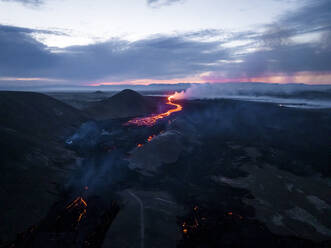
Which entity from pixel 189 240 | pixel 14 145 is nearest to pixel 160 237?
pixel 189 240

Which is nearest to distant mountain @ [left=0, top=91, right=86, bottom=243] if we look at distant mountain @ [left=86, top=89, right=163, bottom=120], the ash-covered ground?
the ash-covered ground

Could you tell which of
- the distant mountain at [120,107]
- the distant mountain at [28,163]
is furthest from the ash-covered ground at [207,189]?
the distant mountain at [120,107]

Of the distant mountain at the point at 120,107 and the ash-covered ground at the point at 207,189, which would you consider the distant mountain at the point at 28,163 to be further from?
the distant mountain at the point at 120,107

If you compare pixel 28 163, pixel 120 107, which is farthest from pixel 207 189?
pixel 120 107

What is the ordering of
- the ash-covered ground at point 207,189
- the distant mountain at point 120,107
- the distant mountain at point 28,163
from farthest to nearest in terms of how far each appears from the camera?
1. the distant mountain at point 120,107
2. the distant mountain at point 28,163
3. the ash-covered ground at point 207,189

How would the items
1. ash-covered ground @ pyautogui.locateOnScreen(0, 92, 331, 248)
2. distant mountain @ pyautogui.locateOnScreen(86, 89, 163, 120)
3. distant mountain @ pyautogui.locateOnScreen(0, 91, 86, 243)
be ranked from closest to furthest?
ash-covered ground @ pyautogui.locateOnScreen(0, 92, 331, 248) → distant mountain @ pyautogui.locateOnScreen(0, 91, 86, 243) → distant mountain @ pyautogui.locateOnScreen(86, 89, 163, 120)

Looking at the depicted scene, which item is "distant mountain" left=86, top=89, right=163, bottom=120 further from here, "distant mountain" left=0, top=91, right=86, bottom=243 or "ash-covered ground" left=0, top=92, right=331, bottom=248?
"ash-covered ground" left=0, top=92, right=331, bottom=248
